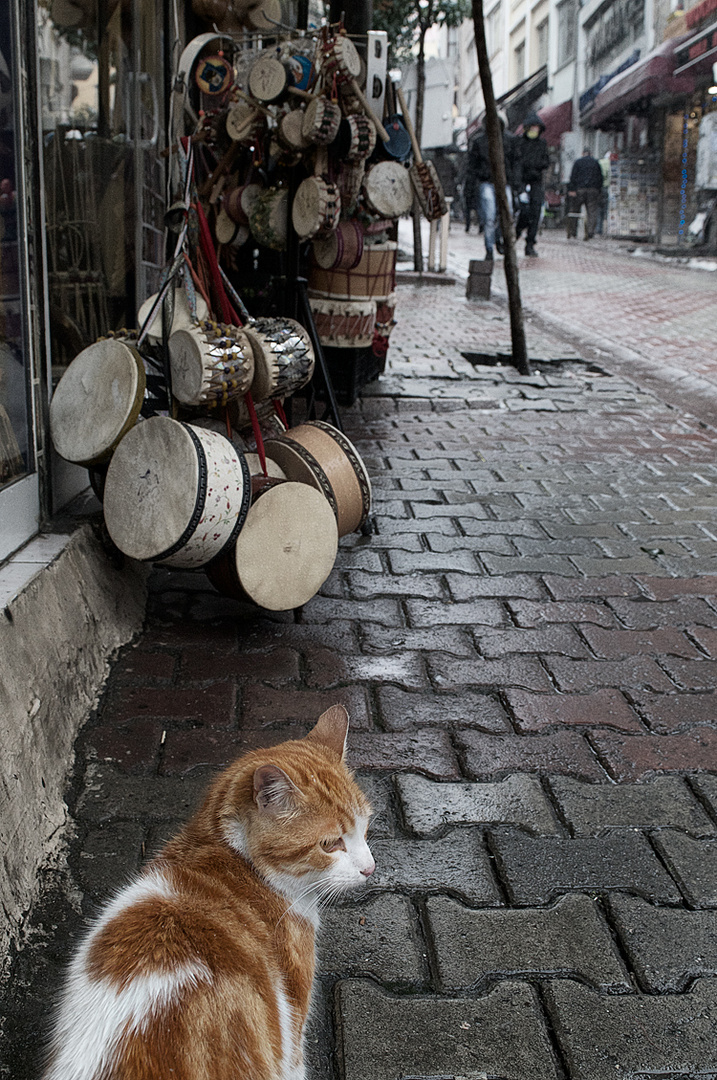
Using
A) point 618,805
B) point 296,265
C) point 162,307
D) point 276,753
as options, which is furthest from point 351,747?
point 296,265

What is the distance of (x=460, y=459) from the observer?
604cm

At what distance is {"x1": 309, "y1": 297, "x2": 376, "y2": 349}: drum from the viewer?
19.5 ft

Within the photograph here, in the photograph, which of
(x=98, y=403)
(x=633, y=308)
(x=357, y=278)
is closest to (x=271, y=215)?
(x=357, y=278)

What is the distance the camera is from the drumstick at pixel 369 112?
4945 mm

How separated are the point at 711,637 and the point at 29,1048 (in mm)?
2723

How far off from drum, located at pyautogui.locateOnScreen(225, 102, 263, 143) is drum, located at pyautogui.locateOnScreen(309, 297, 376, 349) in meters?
1.28

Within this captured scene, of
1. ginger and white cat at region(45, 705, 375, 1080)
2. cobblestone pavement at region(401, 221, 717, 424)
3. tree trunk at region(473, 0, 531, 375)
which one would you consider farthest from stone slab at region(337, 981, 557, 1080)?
tree trunk at region(473, 0, 531, 375)

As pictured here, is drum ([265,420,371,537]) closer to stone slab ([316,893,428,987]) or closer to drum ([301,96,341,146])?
drum ([301,96,341,146])

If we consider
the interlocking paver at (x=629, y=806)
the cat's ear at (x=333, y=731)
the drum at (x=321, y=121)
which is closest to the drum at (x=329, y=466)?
the interlocking paver at (x=629, y=806)

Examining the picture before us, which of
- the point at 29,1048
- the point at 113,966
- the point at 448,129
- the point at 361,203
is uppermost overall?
the point at 448,129

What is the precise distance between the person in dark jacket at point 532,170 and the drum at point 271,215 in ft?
46.6

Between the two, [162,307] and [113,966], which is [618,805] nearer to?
[113,966]

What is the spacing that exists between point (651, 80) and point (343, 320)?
22.6 metres

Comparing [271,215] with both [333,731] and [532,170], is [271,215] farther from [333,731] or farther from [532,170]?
[532,170]
